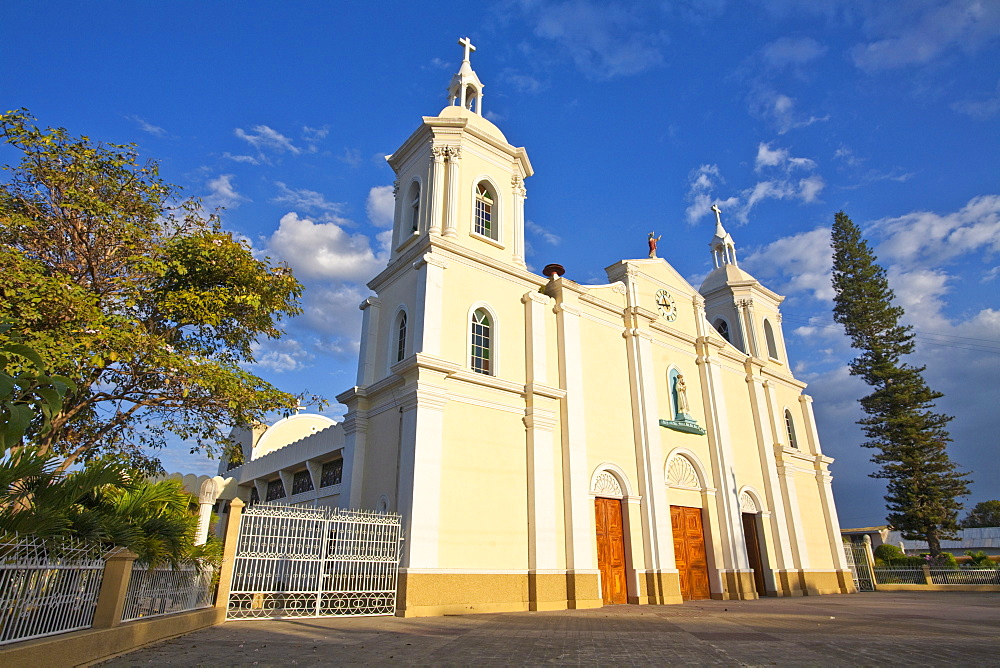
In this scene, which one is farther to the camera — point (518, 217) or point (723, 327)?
point (723, 327)

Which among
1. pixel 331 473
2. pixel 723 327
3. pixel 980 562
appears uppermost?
pixel 723 327

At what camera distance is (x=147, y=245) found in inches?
423

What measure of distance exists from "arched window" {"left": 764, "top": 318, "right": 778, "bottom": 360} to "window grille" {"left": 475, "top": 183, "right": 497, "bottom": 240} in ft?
45.3

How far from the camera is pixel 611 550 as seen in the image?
576 inches

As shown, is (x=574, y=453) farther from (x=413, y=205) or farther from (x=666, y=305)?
(x=413, y=205)

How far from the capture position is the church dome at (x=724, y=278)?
24.2 meters

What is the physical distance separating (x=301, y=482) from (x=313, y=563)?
47.8 feet

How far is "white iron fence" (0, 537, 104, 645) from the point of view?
177 inches

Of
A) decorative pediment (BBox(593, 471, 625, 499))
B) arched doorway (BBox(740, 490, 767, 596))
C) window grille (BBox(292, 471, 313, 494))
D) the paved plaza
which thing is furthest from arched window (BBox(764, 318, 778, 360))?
window grille (BBox(292, 471, 313, 494))

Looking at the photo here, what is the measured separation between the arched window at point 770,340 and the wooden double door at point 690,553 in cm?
958

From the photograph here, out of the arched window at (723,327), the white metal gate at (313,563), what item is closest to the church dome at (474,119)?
the white metal gate at (313,563)

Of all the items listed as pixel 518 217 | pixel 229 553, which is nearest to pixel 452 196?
pixel 518 217

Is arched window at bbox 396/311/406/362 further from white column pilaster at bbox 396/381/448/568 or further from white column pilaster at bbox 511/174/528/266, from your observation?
white column pilaster at bbox 511/174/528/266

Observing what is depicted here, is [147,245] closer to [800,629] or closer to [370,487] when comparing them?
[370,487]
